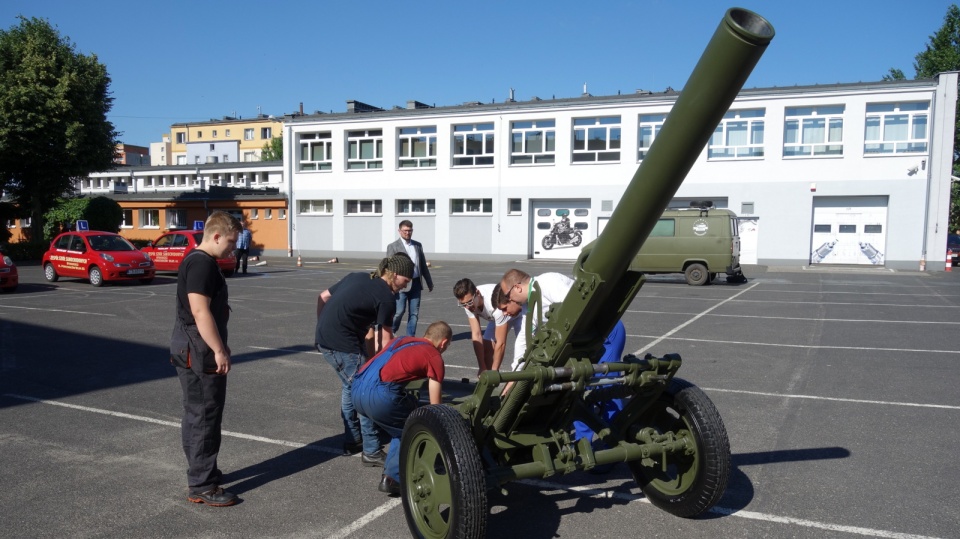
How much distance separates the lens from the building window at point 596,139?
3259 centimetres

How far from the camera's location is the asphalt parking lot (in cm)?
420

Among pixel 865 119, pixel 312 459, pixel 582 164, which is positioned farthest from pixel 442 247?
pixel 312 459

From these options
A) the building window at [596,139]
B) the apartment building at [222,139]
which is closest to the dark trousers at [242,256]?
the building window at [596,139]

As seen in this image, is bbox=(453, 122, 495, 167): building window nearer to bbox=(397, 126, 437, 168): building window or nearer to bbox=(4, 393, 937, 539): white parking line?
bbox=(397, 126, 437, 168): building window

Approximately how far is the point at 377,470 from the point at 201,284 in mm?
1900

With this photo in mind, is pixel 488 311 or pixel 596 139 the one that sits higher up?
pixel 596 139

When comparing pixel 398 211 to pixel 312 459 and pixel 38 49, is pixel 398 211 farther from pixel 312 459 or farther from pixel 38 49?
pixel 312 459

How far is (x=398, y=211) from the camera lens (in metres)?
36.9

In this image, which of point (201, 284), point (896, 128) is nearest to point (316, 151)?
point (896, 128)

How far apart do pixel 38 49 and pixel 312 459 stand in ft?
107

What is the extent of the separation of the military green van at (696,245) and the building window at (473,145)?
14.8 metres

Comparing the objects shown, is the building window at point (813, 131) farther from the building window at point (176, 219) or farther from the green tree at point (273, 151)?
the green tree at point (273, 151)

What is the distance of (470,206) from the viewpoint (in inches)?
1401

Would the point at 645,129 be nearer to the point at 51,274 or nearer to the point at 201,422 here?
the point at 51,274
